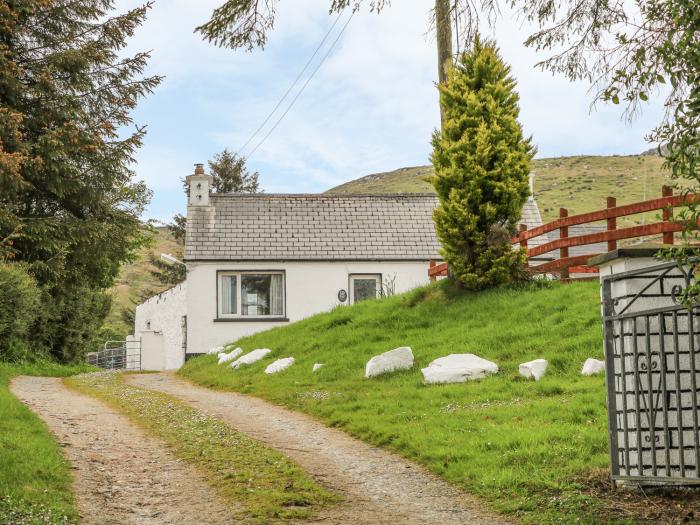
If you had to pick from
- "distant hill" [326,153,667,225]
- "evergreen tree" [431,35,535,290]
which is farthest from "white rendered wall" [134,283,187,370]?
"distant hill" [326,153,667,225]

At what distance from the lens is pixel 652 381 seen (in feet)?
22.6

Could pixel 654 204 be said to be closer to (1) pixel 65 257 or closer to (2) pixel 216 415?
(2) pixel 216 415

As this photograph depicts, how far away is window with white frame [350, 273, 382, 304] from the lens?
88.8 ft

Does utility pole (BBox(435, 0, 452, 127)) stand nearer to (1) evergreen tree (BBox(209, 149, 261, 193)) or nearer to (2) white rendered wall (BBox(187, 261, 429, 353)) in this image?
(2) white rendered wall (BBox(187, 261, 429, 353))

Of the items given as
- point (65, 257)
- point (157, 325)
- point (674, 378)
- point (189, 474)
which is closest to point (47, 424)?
point (189, 474)

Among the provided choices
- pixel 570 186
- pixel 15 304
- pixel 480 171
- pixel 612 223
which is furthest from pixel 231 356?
pixel 570 186

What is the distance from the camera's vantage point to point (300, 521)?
6.37 m

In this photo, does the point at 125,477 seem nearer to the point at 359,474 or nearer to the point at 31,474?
the point at 31,474

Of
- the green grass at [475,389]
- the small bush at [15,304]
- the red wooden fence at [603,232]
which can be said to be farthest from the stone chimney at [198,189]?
the red wooden fence at [603,232]

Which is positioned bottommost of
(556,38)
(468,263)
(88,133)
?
(468,263)

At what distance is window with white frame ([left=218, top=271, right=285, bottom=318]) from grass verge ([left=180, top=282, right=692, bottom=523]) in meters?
5.88

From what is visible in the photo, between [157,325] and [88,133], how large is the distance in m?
13.6

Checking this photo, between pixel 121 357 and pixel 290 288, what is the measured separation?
52.4ft

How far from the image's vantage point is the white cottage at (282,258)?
26.3 m
